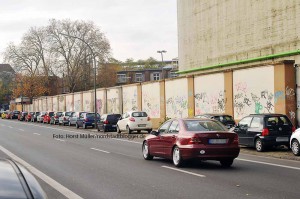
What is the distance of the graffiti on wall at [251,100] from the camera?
24.0 meters

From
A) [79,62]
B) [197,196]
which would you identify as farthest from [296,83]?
[79,62]

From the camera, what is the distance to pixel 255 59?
104 ft

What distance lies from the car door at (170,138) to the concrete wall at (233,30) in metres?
15.7

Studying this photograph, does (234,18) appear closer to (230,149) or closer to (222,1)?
(222,1)

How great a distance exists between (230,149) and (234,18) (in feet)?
76.8

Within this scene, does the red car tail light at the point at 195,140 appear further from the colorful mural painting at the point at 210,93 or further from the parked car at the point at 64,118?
the parked car at the point at 64,118

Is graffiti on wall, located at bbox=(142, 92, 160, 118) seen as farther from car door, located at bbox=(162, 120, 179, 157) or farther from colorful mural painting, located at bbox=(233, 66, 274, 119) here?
car door, located at bbox=(162, 120, 179, 157)

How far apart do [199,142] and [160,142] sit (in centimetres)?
189

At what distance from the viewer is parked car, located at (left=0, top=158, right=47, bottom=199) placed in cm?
331

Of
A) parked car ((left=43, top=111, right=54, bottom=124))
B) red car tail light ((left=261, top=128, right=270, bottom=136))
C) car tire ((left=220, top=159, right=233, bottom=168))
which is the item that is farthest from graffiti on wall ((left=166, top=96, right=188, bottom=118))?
parked car ((left=43, top=111, right=54, bottom=124))

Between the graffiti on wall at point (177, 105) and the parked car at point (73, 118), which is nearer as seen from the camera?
the graffiti on wall at point (177, 105)

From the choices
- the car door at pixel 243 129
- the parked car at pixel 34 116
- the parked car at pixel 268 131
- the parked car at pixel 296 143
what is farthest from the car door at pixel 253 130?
the parked car at pixel 34 116

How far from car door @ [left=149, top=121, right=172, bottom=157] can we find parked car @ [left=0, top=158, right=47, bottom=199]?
1039cm

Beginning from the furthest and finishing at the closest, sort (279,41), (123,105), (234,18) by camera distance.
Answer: (123,105) < (234,18) < (279,41)
